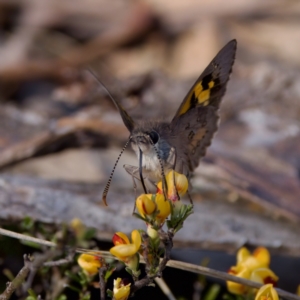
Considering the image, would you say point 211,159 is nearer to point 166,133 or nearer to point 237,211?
point 237,211

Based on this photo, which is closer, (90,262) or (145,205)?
(145,205)

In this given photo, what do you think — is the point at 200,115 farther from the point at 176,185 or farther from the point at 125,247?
the point at 125,247

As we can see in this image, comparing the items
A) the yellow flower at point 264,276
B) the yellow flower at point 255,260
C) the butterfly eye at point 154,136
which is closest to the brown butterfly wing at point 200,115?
the butterfly eye at point 154,136

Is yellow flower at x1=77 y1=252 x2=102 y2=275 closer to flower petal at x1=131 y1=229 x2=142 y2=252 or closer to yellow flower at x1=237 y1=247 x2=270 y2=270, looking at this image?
flower petal at x1=131 y1=229 x2=142 y2=252

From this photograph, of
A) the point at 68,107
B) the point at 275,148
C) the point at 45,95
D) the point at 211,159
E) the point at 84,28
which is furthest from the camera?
the point at 84,28

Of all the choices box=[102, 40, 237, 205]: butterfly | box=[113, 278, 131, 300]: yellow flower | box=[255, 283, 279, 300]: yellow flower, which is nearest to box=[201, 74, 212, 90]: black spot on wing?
box=[102, 40, 237, 205]: butterfly

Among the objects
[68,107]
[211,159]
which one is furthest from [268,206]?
[68,107]

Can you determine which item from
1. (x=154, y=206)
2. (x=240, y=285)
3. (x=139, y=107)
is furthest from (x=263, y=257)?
(x=139, y=107)

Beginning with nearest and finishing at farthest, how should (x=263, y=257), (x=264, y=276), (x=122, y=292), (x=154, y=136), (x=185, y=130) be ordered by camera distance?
(x=122, y=292) → (x=264, y=276) → (x=263, y=257) → (x=154, y=136) → (x=185, y=130)
